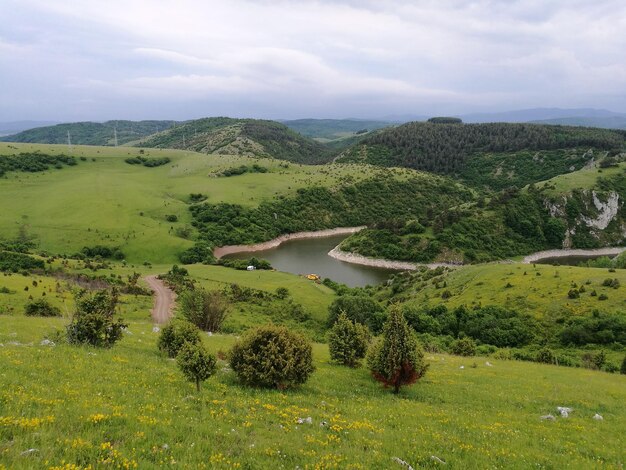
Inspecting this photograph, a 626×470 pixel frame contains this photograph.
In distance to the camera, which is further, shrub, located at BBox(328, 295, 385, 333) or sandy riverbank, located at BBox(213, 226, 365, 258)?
sandy riverbank, located at BBox(213, 226, 365, 258)

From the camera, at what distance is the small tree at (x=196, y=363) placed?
15.5 metres

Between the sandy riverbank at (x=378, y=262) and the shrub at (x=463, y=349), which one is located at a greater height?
the shrub at (x=463, y=349)

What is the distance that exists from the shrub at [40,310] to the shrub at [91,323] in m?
23.7

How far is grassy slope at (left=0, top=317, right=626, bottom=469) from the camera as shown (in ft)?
31.7

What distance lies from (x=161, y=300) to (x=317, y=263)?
63.9 m

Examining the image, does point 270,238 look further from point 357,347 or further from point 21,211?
point 357,347

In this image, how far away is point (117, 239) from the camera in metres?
119

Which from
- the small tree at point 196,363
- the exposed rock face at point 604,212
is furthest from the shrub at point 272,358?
the exposed rock face at point 604,212

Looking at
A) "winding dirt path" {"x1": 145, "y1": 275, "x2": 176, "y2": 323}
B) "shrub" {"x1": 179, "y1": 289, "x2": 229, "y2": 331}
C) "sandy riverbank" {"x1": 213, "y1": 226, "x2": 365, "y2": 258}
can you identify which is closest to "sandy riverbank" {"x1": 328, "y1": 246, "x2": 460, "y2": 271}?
"sandy riverbank" {"x1": 213, "y1": 226, "x2": 365, "y2": 258}

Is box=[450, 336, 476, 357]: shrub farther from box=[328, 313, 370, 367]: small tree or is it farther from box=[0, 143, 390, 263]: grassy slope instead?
box=[0, 143, 390, 263]: grassy slope

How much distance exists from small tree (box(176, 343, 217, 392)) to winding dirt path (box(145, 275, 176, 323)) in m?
37.6

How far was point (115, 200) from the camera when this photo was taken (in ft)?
478

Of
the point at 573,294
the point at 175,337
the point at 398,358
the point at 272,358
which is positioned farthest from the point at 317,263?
the point at 272,358

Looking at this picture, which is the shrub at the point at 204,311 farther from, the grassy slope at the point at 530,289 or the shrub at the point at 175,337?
the grassy slope at the point at 530,289
